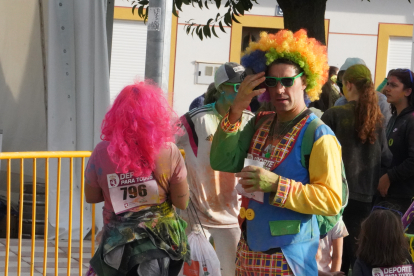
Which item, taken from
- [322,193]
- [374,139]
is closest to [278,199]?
[322,193]

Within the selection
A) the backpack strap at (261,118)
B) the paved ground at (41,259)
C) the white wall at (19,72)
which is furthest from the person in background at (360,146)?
the white wall at (19,72)

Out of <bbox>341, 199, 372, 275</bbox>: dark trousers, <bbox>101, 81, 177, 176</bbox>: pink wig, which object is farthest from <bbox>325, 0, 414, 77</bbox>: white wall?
<bbox>101, 81, 177, 176</bbox>: pink wig

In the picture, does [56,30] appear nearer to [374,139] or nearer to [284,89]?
[374,139]

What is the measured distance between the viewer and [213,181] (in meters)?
4.03

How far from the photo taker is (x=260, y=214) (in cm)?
267

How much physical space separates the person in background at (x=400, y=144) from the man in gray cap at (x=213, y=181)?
142 centimetres

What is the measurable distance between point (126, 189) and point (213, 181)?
1277 millimetres

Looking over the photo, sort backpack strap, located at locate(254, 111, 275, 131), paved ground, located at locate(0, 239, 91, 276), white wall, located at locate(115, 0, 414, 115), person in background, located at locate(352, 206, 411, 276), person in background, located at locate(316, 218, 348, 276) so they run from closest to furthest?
backpack strap, located at locate(254, 111, 275, 131)
person in background, located at locate(352, 206, 411, 276)
person in background, located at locate(316, 218, 348, 276)
paved ground, located at locate(0, 239, 91, 276)
white wall, located at locate(115, 0, 414, 115)

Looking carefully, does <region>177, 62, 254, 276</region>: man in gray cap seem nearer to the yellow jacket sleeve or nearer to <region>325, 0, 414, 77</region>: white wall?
the yellow jacket sleeve

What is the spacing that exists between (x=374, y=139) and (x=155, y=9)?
1984 millimetres

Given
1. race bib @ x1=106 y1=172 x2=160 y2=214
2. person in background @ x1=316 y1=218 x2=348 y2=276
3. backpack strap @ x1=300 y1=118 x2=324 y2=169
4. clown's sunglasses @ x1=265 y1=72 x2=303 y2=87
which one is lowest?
person in background @ x1=316 y1=218 x2=348 y2=276

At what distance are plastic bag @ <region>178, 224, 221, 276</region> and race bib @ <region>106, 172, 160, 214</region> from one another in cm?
99

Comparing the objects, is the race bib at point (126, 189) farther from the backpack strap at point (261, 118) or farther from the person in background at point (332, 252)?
the person in background at point (332, 252)

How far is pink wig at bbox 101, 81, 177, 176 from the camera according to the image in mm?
2783
